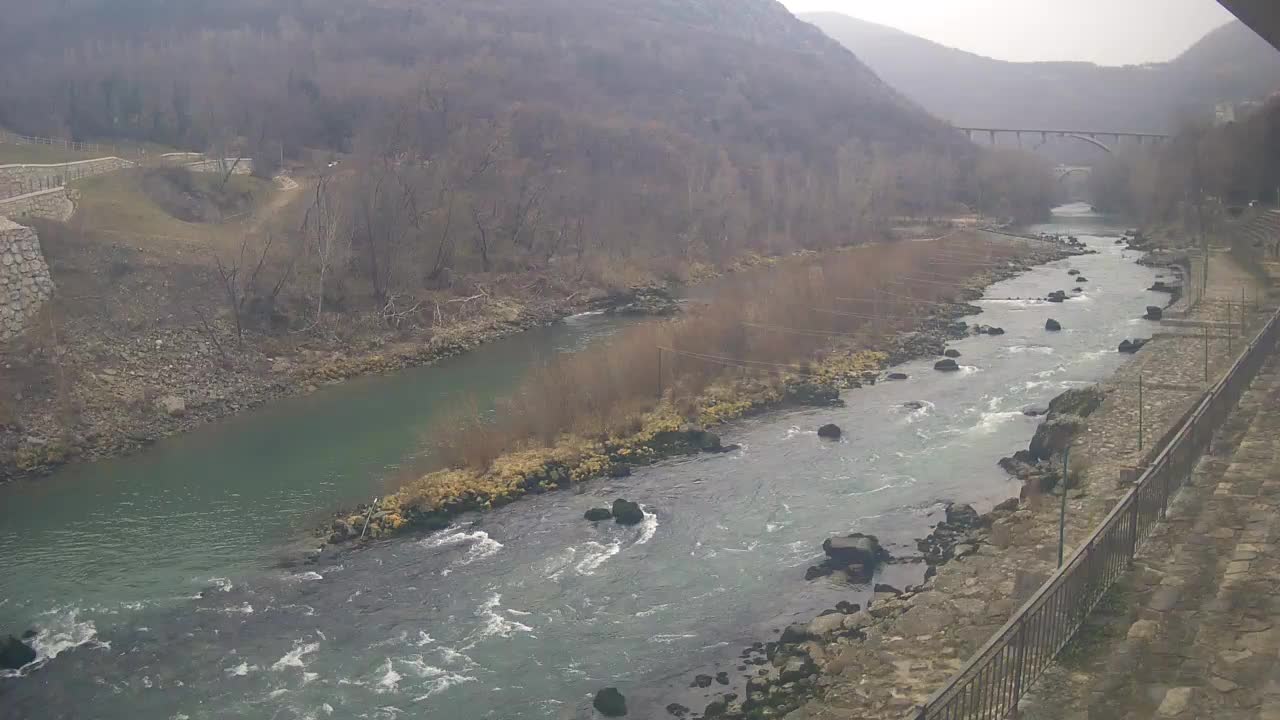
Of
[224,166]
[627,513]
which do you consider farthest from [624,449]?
[224,166]

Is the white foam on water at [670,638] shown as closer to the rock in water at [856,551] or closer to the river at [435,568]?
the river at [435,568]

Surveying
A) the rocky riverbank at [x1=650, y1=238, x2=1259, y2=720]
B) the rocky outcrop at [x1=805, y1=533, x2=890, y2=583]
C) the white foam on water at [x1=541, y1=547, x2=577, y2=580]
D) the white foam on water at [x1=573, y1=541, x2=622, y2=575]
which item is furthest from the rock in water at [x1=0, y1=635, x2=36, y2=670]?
the rocky outcrop at [x1=805, y1=533, x2=890, y2=583]

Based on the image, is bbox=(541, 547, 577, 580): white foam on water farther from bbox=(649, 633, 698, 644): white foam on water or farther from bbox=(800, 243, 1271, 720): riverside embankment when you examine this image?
bbox=(800, 243, 1271, 720): riverside embankment

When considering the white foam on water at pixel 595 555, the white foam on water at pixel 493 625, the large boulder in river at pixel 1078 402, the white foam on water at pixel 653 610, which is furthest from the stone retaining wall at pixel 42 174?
the large boulder in river at pixel 1078 402

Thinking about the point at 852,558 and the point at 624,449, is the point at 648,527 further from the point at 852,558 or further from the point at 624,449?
the point at 624,449

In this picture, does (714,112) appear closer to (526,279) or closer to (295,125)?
(295,125)

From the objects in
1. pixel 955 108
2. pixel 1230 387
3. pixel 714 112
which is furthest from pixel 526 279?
pixel 955 108

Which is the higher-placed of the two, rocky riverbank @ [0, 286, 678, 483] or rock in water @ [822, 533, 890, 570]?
rocky riverbank @ [0, 286, 678, 483]
